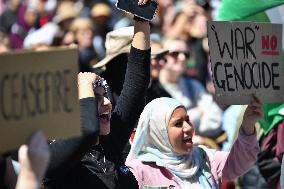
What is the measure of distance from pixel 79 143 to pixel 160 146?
4.51 feet

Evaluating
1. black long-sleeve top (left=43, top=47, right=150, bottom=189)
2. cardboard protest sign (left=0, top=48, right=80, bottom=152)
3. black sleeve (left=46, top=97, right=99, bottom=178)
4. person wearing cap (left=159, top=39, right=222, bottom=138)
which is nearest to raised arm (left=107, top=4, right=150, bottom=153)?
black long-sleeve top (left=43, top=47, right=150, bottom=189)

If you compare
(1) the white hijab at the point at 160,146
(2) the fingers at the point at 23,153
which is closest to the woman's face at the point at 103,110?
(1) the white hijab at the point at 160,146

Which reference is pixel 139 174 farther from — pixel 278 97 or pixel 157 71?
pixel 157 71

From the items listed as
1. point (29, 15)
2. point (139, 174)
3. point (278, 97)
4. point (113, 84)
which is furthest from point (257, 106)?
point (29, 15)

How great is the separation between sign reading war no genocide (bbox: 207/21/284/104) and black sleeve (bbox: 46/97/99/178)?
1.15 m

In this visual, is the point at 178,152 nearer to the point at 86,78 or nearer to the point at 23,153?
the point at 86,78

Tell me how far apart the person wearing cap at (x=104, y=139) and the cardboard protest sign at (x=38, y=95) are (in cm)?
22

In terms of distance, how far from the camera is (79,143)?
422 cm

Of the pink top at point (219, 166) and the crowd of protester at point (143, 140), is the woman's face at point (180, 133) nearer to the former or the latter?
the crowd of protester at point (143, 140)

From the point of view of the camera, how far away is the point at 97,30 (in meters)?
12.4

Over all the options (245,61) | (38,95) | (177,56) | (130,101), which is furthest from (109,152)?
(177,56)

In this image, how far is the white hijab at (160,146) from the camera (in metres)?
5.49

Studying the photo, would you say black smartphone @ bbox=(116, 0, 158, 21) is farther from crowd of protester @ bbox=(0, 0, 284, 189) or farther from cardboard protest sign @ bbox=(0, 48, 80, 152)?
cardboard protest sign @ bbox=(0, 48, 80, 152)

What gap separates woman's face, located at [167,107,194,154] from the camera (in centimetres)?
553
